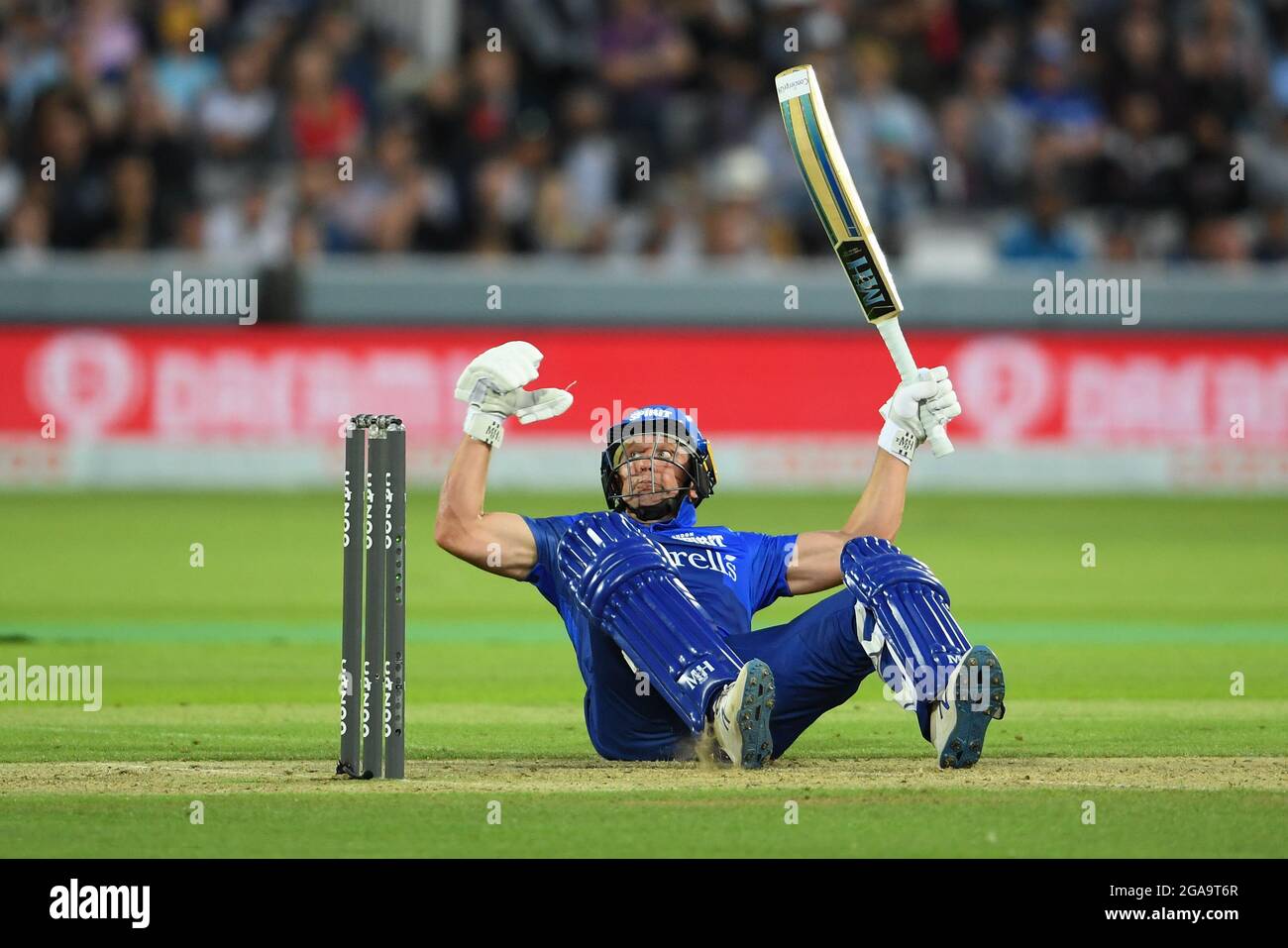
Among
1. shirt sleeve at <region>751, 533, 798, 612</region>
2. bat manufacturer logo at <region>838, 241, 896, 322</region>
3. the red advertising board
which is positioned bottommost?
shirt sleeve at <region>751, 533, 798, 612</region>

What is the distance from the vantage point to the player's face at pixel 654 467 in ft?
29.1

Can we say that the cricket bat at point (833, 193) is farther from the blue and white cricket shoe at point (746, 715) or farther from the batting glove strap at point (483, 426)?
the blue and white cricket shoe at point (746, 715)

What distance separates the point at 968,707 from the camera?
25.8 feet

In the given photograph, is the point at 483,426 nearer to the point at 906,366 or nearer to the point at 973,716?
the point at 906,366

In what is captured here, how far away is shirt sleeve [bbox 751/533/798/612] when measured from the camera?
8836mm

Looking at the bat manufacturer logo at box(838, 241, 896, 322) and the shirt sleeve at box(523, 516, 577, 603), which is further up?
the bat manufacturer logo at box(838, 241, 896, 322)

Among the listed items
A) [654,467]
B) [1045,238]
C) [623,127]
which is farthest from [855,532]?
[623,127]

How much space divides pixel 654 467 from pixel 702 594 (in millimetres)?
583

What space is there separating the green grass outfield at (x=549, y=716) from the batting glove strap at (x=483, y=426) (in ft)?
4.24

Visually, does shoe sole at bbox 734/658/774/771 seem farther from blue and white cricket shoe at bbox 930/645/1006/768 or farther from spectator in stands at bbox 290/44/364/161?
spectator in stands at bbox 290/44/364/161

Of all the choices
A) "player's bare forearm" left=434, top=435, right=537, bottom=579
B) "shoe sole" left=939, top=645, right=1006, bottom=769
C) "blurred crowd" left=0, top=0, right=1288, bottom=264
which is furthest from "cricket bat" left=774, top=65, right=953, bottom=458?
"blurred crowd" left=0, top=0, right=1288, bottom=264

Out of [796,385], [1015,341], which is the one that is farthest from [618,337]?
[1015,341]

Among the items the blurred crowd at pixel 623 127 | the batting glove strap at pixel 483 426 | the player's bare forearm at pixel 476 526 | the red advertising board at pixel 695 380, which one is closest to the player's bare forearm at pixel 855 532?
the player's bare forearm at pixel 476 526

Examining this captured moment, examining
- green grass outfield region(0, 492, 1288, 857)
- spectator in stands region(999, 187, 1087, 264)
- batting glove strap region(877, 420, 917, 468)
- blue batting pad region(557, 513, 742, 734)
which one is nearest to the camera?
green grass outfield region(0, 492, 1288, 857)
